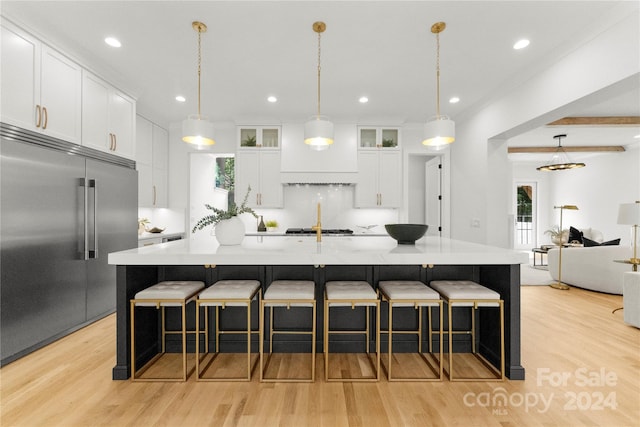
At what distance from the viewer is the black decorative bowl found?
250cm

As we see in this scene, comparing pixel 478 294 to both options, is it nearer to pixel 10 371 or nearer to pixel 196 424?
pixel 196 424

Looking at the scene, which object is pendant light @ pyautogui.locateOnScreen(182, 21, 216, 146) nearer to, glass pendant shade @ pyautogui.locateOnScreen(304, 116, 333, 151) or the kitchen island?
glass pendant shade @ pyautogui.locateOnScreen(304, 116, 333, 151)

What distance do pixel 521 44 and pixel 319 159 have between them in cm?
295

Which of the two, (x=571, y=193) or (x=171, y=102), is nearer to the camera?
(x=171, y=102)

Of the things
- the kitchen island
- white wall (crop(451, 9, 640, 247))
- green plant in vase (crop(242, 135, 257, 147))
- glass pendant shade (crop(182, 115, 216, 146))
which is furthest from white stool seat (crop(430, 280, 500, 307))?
green plant in vase (crop(242, 135, 257, 147))

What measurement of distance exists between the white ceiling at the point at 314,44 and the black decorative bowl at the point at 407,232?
1666mm

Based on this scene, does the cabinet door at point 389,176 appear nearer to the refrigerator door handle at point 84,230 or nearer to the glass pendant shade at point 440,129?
the glass pendant shade at point 440,129

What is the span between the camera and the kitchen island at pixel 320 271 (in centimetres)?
199

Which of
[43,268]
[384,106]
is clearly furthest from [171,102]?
[384,106]

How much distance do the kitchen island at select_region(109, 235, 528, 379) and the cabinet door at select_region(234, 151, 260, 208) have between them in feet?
8.66

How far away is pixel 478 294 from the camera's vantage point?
208 centimetres

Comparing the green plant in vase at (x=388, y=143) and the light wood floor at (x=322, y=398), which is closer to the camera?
the light wood floor at (x=322, y=398)

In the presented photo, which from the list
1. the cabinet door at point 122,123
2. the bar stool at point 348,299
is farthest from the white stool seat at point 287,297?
the cabinet door at point 122,123

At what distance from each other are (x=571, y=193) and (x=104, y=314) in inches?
418
